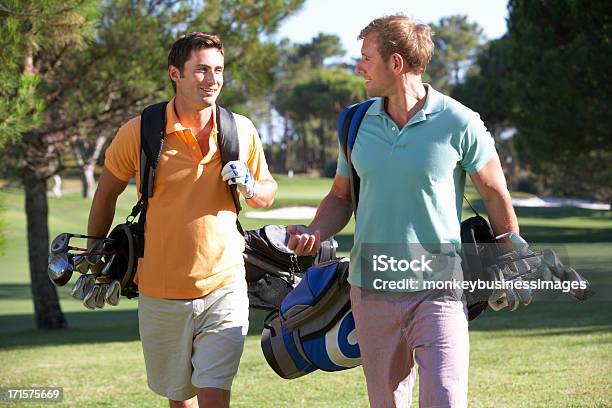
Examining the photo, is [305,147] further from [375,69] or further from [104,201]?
[375,69]

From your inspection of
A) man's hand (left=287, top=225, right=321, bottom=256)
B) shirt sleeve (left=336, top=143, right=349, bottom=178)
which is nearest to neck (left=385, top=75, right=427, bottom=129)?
shirt sleeve (left=336, top=143, right=349, bottom=178)

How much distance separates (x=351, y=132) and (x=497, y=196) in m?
0.57

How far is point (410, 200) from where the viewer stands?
3795 millimetres

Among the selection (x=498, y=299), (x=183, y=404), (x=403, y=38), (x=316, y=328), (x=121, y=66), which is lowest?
(x=183, y=404)

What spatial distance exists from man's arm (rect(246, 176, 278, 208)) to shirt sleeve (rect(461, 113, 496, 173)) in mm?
1047

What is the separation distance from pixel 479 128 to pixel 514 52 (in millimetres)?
20959

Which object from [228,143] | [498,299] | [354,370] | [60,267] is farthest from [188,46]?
[354,370]

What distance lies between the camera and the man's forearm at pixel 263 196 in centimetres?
465

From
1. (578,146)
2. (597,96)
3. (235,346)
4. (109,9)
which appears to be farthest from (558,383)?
(578,146)

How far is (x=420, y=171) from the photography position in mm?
3773

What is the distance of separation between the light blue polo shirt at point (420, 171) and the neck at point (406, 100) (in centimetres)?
4

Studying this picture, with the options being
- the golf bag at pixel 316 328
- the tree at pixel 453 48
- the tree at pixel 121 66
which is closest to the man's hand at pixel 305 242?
the golf bag at pixel 316 328

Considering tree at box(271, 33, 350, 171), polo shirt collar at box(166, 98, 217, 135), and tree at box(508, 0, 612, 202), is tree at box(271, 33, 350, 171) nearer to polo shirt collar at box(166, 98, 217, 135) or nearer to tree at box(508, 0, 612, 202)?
tree at box(508, 0, 612, 202)

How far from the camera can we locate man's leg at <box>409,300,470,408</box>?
369 cm
